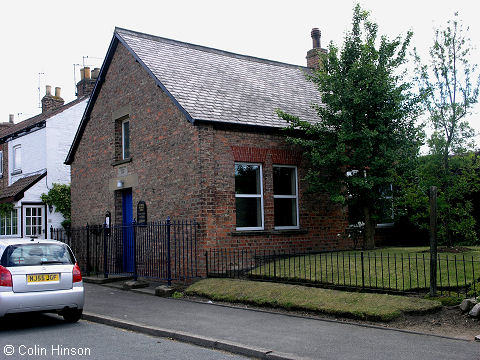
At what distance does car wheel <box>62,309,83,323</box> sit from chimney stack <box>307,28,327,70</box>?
15.7 m

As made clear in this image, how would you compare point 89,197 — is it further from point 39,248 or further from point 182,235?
point 39,248

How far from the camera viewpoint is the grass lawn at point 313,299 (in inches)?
334

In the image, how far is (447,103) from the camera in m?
12.7

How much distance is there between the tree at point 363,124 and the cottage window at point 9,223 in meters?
14.7

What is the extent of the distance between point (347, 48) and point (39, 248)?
978 centimetres

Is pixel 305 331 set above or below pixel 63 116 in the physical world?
below

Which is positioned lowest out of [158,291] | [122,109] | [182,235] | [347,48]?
[158,291]

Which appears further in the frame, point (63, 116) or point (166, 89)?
point (63, 116)

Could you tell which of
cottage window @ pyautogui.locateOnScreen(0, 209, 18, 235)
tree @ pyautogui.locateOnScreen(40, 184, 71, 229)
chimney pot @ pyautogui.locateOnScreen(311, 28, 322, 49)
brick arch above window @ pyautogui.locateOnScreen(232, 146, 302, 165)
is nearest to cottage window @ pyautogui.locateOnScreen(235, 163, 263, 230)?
brick arch above window @ pyautogui.locateOnScreen(232, 146, 302, 165)

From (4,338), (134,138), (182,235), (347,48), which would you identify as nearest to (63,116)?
(134,138)

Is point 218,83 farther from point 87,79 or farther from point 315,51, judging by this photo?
point 87,79

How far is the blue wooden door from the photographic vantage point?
16.1 meters

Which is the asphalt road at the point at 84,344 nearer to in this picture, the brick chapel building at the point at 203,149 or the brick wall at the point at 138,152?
the brick chapel building at the point at 203,149

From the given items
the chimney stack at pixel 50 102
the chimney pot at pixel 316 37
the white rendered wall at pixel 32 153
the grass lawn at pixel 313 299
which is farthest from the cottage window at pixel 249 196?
the chimney stack at pixel 50 102
